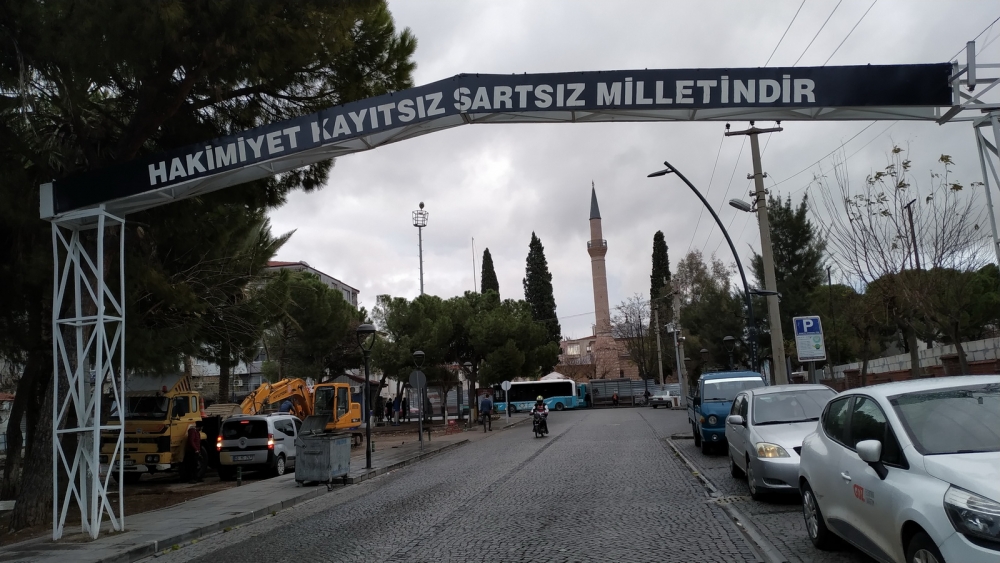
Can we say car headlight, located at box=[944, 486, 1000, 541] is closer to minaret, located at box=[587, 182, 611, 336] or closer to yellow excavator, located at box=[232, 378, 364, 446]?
yellow excavator, located at box=[232, 378, 364, 446]

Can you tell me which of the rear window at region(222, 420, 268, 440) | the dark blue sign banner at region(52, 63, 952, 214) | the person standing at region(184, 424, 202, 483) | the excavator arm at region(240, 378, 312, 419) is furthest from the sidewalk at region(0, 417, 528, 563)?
the excavator arm at region(240, 378, 312, 419)

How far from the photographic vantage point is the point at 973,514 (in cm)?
423

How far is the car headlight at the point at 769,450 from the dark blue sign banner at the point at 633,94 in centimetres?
450

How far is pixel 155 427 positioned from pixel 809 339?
16.5 m

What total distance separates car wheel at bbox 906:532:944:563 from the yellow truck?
17622mm

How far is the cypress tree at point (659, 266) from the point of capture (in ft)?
254

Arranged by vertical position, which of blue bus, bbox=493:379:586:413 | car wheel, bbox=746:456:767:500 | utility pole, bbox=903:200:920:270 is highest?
utility pole, bbox=903:200:920:270

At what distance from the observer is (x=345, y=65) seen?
14.3m

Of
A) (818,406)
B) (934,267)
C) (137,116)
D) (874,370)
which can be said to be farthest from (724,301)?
(137,116)

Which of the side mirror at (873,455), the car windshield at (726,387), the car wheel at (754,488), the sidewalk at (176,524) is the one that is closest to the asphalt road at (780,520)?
the car wheel at (754,488)

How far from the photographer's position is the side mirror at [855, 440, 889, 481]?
525 cm

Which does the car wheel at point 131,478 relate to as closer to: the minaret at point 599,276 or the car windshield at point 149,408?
the car windshield at point 149,408

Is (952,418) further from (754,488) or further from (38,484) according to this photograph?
(38,484)

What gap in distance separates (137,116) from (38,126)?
1.51 m
